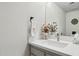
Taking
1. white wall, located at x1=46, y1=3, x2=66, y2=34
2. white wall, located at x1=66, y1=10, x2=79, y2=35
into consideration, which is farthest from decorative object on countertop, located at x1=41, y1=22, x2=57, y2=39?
white wall, located at x1=66, y1=10, x2=79, y2=35

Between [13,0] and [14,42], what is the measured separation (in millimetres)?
722

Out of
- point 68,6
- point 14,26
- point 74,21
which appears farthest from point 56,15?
point 14,26

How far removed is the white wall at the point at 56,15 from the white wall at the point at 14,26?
1.23 feet

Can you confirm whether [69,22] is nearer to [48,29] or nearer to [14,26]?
[48,29]

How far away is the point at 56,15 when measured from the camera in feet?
6.18

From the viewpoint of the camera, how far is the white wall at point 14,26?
1.40m

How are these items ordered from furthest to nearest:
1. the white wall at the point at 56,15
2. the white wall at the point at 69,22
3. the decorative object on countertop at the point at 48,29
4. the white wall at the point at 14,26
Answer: the decorative object on countertop at the point at 48,29
the white wall at the point at 56,15
the white wall at the point at 69,22
the white wall at the point at 14,26

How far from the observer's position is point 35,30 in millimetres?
1782

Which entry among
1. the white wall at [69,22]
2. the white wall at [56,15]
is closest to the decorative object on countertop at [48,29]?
the white wall at [56,15]

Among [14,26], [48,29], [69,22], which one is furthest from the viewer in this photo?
[48,29]

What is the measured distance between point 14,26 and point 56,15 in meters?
0.92

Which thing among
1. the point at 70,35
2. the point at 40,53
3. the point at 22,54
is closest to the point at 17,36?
the point at 22,54

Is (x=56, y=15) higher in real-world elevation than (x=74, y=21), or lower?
higher

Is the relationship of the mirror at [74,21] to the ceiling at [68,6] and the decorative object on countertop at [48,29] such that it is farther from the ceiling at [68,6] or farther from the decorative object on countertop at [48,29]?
the decorative object on countertop at [48,29]
